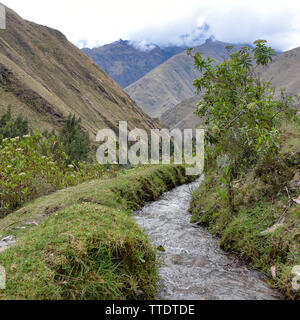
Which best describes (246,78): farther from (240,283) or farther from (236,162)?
(240,283)

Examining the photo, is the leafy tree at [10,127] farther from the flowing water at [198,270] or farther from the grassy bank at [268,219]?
the grassy bank at [268,219]

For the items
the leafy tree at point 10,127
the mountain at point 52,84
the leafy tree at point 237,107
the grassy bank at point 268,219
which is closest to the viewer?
the grassy bank at point 268,219

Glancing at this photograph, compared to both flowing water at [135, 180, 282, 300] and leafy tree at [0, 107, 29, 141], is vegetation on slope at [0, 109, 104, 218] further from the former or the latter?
leafy tree at [0, 107, 29, 141]

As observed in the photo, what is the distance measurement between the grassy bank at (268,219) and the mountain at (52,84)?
4481 centimetres

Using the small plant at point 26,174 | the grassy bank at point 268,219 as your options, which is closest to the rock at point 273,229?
the grassy bank at point 268,219

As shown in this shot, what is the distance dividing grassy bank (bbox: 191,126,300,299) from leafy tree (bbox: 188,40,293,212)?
32 centimetres

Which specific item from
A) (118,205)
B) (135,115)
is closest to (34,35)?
(135,115)

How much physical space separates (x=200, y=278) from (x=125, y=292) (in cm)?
158

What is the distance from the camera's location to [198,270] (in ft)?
15.7

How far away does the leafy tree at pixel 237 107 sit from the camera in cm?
599

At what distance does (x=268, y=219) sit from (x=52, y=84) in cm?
7628

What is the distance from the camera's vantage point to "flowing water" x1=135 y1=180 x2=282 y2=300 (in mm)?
4035

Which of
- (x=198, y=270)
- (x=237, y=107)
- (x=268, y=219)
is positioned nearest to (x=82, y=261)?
(x=198, y=270)

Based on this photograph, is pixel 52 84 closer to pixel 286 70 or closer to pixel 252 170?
pixel 252 170
